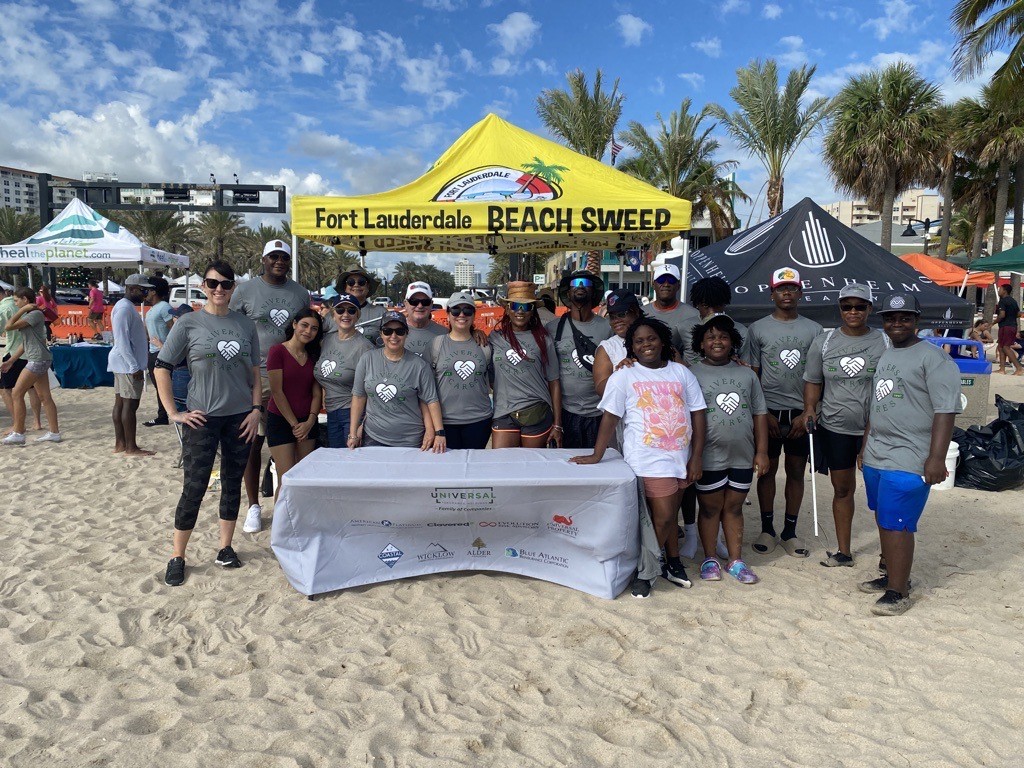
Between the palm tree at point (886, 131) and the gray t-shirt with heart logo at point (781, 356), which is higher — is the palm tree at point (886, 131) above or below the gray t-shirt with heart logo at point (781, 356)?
above

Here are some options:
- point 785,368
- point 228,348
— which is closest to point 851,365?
point 785,368

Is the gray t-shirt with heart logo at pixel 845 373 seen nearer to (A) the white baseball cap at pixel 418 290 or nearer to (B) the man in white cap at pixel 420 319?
(B) the man in white cap at pixel 420 319

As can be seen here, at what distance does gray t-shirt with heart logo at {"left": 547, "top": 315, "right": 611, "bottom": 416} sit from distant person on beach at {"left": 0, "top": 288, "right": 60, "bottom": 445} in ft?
20.4

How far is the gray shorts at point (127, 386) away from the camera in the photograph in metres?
6.82

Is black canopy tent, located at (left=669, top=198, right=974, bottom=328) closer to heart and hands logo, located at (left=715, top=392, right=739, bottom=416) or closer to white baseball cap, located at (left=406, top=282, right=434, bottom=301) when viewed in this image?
heart and hands logo, located at (left=715, top=392, right=739, bottom=416)

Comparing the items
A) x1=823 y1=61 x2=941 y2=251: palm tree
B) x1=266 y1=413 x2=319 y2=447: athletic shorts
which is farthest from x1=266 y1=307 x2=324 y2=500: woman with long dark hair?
x1=823 y1=61 x2=941 y2=251: palm tree

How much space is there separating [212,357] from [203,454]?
572 mm

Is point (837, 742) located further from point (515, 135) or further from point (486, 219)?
point (515, 135)

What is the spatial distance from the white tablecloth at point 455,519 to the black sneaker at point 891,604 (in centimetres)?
134

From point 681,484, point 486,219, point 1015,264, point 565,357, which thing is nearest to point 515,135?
point 486,219

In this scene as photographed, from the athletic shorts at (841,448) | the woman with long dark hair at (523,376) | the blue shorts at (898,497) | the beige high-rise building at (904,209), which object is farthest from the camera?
the beige high-rise building at (904,209)

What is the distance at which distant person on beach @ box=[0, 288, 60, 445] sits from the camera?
7.13 metres

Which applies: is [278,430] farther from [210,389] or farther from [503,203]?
[503,203]

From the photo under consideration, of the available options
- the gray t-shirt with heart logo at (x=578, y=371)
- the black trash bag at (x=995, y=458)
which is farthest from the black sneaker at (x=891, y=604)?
the black trash bag at (x=995, y=458)
